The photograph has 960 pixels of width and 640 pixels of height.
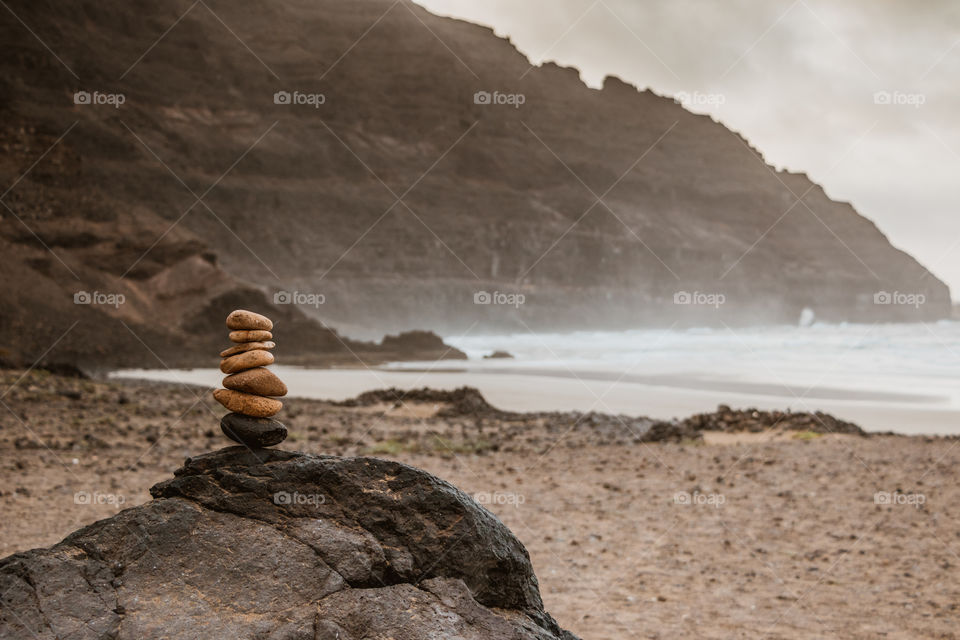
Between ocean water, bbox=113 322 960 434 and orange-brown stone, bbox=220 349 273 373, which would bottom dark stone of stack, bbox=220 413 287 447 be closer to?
orange-brown stone, bbox=220 349 273 373

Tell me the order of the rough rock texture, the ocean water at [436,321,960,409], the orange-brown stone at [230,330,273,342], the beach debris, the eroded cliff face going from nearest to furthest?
the rough rock texture
the orange-brown stone at [230,330,273,342]
the beach debris
the ocean water at [436,321,960,409]
the eroded cliff face

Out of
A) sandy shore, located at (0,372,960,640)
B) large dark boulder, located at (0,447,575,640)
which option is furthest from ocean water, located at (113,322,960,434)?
large dark boulder, located at (0,447,575,640)

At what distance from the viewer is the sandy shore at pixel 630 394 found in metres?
17.9

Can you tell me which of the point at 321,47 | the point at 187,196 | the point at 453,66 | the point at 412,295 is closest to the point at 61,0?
the point at 187,196

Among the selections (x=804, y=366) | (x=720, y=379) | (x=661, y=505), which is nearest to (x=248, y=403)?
(x=661, y=505)

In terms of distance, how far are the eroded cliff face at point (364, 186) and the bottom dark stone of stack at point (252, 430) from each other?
3235cm

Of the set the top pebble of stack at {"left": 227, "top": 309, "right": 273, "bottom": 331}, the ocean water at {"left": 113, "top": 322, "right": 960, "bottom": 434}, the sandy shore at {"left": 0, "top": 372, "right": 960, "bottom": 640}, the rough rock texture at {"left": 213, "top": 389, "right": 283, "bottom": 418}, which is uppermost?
the ocean water at {"left": 113, "top": 322, "right": 960, "bottom": 434}

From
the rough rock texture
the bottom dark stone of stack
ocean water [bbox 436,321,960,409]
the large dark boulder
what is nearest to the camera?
the large dark boulder

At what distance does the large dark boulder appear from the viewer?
2.90 m

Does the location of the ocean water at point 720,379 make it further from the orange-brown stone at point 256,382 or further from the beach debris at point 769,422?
the orange-brown stone at point 256,382

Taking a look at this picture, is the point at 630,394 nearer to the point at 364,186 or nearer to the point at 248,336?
the point at 248,336

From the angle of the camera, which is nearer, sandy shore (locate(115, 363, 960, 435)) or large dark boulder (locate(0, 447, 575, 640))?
large dark boulder (locate(0, 447, 575, 640))

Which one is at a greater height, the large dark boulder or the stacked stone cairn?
the stacked stone cairn

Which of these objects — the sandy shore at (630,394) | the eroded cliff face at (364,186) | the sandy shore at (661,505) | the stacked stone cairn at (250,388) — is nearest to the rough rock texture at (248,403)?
the stacked stone cairn at (250,388)
